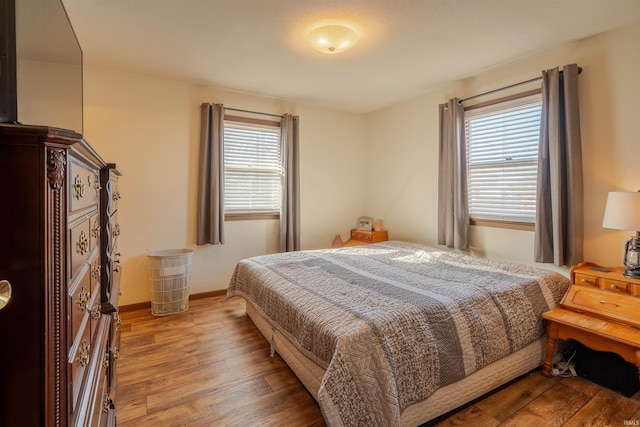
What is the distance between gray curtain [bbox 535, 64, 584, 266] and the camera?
2439 mm

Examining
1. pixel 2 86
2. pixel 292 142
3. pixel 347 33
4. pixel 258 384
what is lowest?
pixel 258 384

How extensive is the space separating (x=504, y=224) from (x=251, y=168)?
113 inches

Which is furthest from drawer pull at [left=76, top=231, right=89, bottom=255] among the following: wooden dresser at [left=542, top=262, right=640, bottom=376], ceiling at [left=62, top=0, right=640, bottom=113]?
wooden dresser at [left=542, top=262, right=640, bottom=376]

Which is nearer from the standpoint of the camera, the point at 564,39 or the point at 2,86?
the point at 2,86

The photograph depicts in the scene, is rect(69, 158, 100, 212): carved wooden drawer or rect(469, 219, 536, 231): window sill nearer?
rect(69, 158, 100, 212): carved wooden drawer

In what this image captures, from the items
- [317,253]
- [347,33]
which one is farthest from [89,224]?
[317,253]

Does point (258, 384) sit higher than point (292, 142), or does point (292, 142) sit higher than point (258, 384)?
point (292, 142)

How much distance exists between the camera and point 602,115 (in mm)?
2396

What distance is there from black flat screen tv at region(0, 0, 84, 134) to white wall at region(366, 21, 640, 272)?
3353 mm

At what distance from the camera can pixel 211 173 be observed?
11.3ft

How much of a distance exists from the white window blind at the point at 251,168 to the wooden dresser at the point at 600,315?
3.03 metres

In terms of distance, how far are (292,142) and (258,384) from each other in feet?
9.12

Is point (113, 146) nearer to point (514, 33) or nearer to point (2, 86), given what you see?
point (2, 86)

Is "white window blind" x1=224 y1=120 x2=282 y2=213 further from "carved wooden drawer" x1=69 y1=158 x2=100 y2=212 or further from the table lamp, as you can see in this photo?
the table lamp
